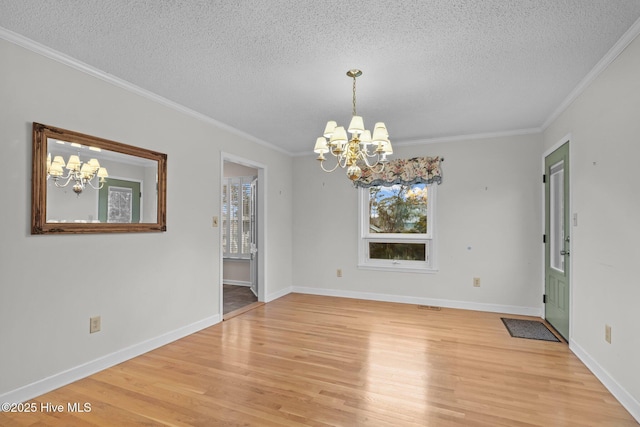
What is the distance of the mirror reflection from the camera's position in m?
2.57

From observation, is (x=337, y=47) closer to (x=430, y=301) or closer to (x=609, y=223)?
(x=609, y=223)

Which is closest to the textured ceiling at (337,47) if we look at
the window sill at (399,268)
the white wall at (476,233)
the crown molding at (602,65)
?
the crown molding at (602,65)

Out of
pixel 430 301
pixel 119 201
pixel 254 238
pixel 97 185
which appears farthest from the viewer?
pixel 254 238

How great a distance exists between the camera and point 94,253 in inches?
110

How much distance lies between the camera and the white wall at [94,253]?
2309 millimetres

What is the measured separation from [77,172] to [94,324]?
1.24 metres

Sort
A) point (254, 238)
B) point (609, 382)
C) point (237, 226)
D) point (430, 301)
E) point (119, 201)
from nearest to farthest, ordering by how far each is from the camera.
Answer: point (609, 382), point (119, 201), point (430, 301), point (254, 238), point (237, 226)

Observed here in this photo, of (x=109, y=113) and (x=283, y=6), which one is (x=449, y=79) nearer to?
(x=283, y=6)

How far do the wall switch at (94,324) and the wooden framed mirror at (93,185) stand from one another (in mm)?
721

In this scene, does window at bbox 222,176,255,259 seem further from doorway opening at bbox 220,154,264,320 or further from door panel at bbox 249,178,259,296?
door panel at bbox 249,178,259,296

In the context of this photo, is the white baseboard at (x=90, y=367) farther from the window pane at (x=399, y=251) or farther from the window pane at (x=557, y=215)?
the window pane at (x=557, y=215)

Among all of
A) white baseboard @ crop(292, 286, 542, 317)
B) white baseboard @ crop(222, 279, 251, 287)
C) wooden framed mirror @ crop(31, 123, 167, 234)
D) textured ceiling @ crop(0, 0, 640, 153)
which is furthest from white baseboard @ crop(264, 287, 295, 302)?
textured ceiling @ crop(0, 0, 640, 153)

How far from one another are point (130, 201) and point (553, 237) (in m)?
4.67

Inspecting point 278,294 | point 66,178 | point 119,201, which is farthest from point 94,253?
point 278,294
